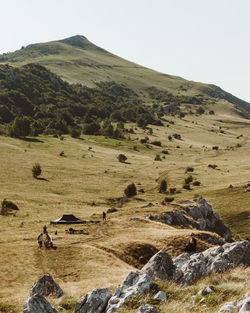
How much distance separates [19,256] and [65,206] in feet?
131

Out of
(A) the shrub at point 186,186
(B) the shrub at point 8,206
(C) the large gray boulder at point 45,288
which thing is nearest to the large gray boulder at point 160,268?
(C) the large gray boulder at point 45,288

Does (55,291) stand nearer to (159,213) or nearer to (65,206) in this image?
(159,213)

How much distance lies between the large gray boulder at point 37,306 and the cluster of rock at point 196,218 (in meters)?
43.4

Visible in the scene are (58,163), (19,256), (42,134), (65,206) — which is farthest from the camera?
(42,134)

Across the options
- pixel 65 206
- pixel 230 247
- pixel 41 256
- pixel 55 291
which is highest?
pixel 230 247

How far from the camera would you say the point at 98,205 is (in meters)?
87.7

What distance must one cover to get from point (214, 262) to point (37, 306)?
1205 centimetres

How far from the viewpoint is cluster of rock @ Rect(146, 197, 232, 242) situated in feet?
200

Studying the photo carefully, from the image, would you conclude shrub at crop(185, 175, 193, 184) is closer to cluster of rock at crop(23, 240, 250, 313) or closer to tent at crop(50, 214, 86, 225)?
tent at crop(50, 214, 86, 225)

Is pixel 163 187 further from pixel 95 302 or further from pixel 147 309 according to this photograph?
pixel 147 309

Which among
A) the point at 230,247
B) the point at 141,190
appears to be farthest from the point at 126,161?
the point at 230,247

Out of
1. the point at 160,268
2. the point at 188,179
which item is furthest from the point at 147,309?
the point at 188,179

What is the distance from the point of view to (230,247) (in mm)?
25188

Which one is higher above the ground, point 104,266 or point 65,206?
point 104,266
